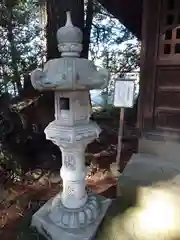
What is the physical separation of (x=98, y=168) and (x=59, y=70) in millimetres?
2381

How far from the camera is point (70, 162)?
6.66ft

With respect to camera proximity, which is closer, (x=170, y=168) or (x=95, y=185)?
(x=170, y=168)

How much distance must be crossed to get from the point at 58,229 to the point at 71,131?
0.92m

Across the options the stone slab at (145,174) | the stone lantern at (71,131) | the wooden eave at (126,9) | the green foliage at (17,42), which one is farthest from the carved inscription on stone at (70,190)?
the wooden eave at (126,9)

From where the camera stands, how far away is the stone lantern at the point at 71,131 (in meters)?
1.72

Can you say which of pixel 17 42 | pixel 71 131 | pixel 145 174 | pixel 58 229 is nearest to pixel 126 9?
pixel 17 42

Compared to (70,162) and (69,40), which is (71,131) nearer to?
(70,162)

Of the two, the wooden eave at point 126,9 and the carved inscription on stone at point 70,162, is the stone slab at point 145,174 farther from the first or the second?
the wooden eave at point 126,9

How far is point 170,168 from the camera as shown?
2520 mm

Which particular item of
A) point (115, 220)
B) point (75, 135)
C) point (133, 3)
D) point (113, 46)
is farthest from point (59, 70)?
point (113, 46)

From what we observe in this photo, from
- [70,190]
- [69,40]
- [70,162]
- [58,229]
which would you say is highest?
[69,40]

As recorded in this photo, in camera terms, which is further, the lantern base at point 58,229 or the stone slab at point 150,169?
the stone slab at point 150,169

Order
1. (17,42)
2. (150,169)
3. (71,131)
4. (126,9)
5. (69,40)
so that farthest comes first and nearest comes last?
(126,9), (17,42), (150,169), (71,131), (69,40)

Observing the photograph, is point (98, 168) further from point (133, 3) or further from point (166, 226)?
point (133, 3)
